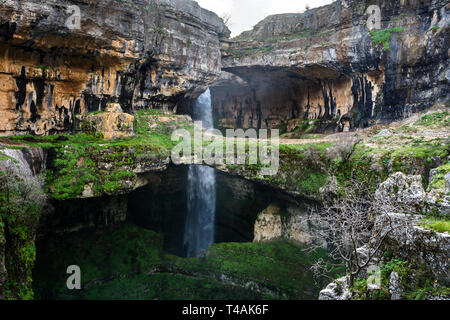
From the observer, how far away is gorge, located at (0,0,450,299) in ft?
25.1

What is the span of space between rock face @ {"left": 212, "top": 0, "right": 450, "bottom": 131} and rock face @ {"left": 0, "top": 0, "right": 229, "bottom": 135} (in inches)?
226

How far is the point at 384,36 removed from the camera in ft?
51.4

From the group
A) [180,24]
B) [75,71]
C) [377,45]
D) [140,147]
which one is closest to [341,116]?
[377,45]

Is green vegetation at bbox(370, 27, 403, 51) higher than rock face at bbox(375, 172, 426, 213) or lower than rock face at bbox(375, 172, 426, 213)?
higher

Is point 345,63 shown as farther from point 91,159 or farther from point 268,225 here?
point 91,159

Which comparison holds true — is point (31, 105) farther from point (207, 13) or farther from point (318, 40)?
point (318, 40)

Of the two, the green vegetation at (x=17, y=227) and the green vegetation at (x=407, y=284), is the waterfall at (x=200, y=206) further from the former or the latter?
the green vegetation at (x=407, y=284)

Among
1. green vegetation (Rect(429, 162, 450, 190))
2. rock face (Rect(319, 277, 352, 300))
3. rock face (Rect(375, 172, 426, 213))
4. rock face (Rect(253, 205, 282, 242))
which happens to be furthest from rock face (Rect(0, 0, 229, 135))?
green vegetation (Rect(429, 162, 450, 190))

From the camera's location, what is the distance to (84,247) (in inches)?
531

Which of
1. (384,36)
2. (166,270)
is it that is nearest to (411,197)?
(166,270)

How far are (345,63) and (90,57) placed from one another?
50.2ft

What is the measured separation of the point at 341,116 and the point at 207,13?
12339 millimetres

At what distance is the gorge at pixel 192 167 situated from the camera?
7.65 metres

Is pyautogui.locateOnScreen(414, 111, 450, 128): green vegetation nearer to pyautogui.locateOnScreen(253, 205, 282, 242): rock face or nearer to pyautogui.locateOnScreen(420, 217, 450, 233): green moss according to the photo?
pyautogui.locateOnScreen(253, 205, 282, 242): rock face
